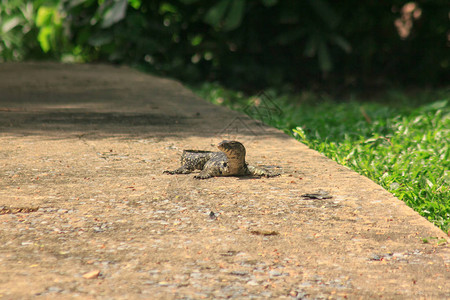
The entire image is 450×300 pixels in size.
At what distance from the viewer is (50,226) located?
2707mm

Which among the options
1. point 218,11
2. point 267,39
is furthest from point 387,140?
point 267,39

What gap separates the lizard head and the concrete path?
17 cm

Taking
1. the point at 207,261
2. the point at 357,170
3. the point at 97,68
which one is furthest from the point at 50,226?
the point at 97,68

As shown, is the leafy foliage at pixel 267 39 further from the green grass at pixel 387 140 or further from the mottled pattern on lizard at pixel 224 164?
the mottled pattern on lizard at pixel 224 164

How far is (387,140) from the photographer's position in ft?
16.8

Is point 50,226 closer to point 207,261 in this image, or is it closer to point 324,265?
point 207,261

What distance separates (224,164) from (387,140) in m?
2.13

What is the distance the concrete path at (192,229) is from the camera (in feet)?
7.15

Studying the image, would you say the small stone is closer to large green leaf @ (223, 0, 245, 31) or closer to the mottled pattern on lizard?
the mottled pattern on lizard

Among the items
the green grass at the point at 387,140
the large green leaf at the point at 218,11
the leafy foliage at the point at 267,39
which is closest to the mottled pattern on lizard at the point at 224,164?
the green grass at the point at 387,140

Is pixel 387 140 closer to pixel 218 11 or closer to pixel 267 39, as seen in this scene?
pixel 218 11

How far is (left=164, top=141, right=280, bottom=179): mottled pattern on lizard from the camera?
3.53 meters

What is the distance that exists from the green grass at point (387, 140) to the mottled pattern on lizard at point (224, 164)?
0.88m

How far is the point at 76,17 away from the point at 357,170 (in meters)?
7.16
